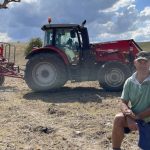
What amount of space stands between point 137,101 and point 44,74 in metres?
7.21

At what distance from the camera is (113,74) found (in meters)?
12.2

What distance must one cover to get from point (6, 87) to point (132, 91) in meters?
9.01

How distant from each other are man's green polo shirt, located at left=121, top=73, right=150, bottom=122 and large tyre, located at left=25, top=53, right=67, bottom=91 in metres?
6.80

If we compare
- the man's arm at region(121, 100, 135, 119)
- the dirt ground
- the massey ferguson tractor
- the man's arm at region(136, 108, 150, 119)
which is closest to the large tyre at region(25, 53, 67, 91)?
the massey ferguson tractor

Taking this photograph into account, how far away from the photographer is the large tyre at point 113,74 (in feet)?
39.9

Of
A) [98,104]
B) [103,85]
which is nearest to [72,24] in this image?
[103,85]

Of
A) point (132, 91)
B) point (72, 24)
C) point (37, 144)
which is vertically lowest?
point (37, 144)

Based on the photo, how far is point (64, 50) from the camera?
41.0 ft

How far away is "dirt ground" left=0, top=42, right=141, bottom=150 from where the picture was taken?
6543mm

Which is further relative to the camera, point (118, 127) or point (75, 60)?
point (75, 60)

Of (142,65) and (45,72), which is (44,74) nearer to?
(45,72)

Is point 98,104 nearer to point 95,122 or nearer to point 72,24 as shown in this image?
point 95,122

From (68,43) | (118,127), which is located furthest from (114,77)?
(118,127)

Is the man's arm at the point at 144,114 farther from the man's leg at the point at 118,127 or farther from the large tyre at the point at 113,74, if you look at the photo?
the large tyre at the point at 113,74
